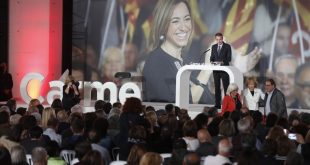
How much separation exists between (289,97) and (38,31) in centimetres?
626

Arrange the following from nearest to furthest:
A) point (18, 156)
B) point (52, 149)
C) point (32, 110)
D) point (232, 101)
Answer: point (18, 156) < point (52, 149) < point (32, 110) < point (232, 101)

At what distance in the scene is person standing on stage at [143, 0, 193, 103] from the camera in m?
17.1

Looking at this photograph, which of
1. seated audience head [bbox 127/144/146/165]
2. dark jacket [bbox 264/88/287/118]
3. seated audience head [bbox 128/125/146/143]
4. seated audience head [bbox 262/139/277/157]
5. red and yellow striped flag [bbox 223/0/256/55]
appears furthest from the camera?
red and yellow striped flag [bbox 223/0/256/55]

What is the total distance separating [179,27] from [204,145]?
10.0 m

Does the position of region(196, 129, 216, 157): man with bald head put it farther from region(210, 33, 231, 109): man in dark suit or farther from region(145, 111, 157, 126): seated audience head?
region(210, 33, 231, 109): man in dark suit

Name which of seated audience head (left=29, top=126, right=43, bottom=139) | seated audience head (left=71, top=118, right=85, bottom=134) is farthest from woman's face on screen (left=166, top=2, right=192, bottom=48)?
seated audience head (left=29, top=126, right=43, bottom=139)

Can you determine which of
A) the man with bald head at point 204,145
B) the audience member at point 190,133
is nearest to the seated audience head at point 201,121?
the audience member at point 190,133

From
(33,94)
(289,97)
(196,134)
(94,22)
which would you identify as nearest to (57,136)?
(196,134)

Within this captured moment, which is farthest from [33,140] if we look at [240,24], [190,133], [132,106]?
[240,24]

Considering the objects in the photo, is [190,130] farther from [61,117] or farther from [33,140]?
[61,117]

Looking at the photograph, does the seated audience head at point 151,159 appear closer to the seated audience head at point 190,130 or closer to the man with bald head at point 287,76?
the seated audience head at point 190,130

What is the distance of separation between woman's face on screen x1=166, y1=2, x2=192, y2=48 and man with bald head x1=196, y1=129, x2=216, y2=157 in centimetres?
968

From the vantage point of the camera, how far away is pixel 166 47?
17.4 meters

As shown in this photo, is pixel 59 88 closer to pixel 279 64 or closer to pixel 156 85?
pixel 156 85
